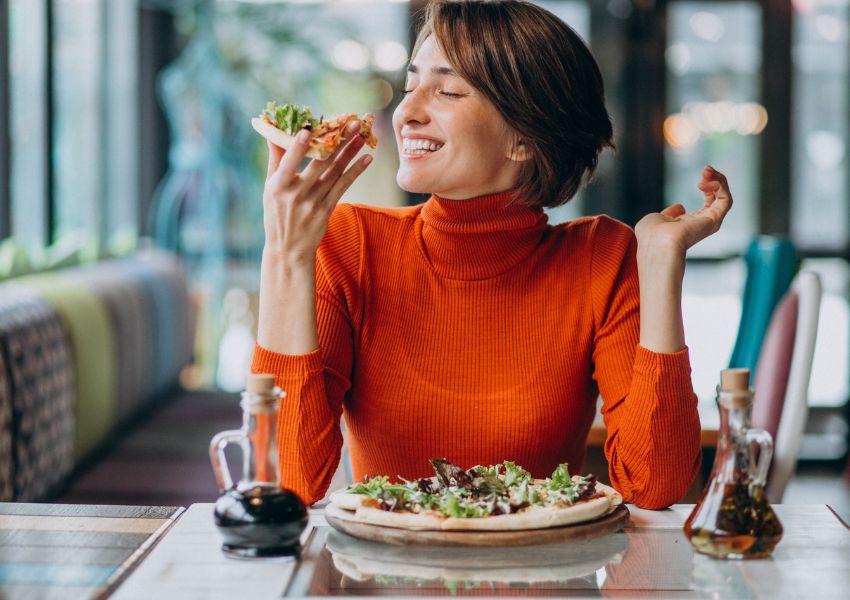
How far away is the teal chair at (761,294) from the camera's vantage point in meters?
2.58

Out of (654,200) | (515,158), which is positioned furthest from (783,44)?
(515,158)

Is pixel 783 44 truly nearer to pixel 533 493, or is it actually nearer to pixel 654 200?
pixel 654 200

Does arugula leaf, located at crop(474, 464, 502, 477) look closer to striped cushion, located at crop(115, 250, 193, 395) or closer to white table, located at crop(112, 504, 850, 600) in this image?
white table, located at crop(112, 504, 850, 600)

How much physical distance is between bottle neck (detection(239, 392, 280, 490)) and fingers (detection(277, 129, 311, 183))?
1.39 feet

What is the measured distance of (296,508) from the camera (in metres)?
1.09

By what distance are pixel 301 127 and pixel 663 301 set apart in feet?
1.86

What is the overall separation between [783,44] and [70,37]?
326cm

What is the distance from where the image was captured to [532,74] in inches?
66.5

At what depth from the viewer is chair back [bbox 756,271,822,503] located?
7.23 ft

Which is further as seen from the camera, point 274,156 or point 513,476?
point 274,156

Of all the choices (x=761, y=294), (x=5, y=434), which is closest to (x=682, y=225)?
(x=761, y=294)

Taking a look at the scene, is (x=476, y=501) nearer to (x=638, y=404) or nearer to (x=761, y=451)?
(x=761, y=451)

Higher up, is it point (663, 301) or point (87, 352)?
point (663, 301)

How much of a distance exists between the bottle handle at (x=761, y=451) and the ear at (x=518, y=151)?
796 millimetres
